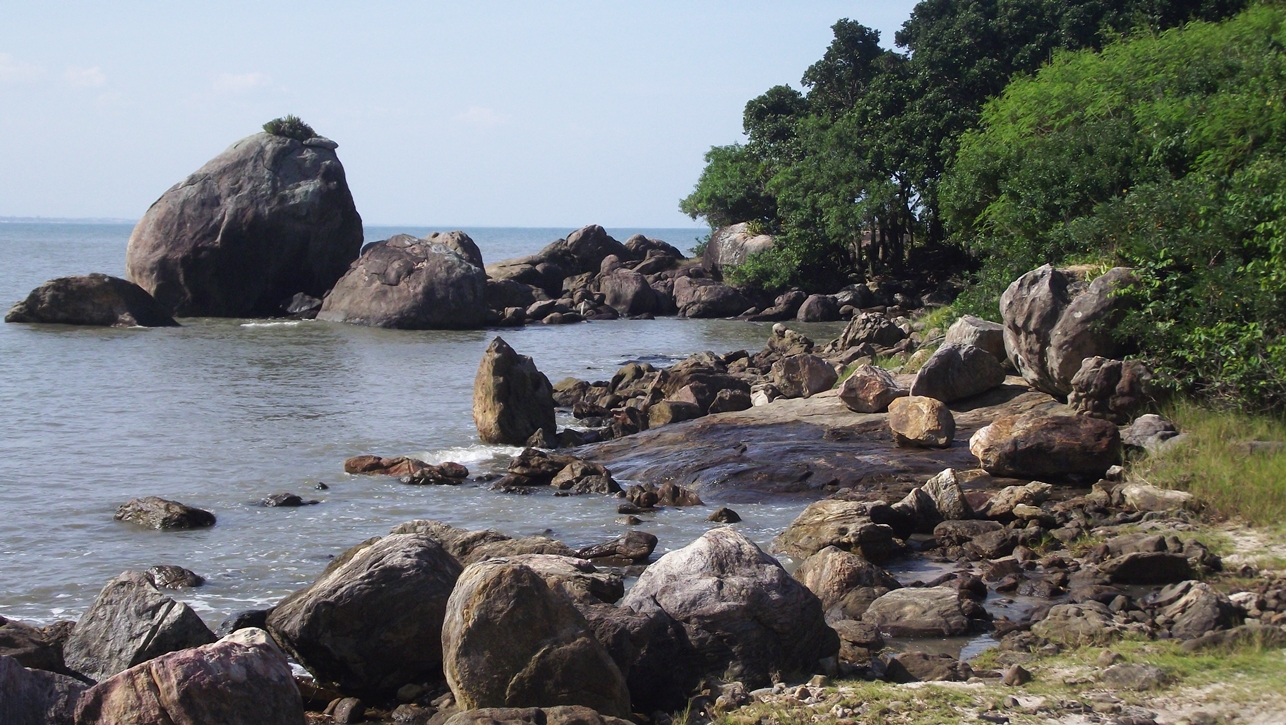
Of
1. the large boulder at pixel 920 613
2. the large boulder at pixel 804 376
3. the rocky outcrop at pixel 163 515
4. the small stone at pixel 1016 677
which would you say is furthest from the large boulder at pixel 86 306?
the small stone at pixel 1016 677

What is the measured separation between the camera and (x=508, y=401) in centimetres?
1598

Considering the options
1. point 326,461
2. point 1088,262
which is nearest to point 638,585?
point 326,461

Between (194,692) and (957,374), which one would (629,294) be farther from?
(194,692)

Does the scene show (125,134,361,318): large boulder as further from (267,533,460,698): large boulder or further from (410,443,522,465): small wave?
(267,533,460,698): large boulder

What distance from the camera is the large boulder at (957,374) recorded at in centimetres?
1397

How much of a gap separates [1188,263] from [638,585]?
28.3 ft

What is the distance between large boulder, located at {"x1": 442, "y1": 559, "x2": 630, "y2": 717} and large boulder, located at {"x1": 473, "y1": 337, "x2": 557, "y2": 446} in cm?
976

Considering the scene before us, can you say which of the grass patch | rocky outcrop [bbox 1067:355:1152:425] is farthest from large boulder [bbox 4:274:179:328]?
the grass patch

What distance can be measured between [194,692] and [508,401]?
11.1m

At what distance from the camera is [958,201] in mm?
22656

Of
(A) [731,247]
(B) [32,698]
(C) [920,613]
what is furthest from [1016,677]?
(A) [731,247]

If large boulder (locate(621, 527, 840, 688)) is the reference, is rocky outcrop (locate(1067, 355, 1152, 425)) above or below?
above

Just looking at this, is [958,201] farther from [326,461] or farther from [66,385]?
[66,385]

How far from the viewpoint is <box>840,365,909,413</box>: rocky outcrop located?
47.6 ft
